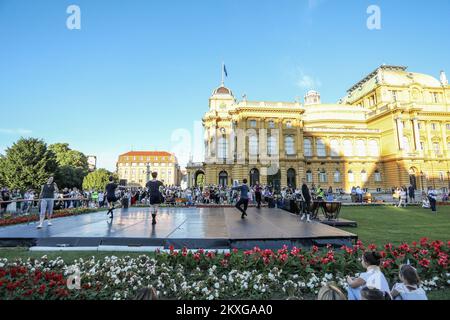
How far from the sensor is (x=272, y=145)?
49.2m

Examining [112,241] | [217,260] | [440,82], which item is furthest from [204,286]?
[440,82]

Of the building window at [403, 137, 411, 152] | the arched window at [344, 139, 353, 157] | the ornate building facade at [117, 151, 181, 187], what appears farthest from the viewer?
the ornate building facade at [117, 151, 181, 187]

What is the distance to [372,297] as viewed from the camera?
266 centimetres

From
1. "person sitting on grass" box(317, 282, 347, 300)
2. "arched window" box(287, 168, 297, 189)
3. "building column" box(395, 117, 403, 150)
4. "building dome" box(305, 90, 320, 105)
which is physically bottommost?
"person sitting on grass" box(317, 282, 347, 300)

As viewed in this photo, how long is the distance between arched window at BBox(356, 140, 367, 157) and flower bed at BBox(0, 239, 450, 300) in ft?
174

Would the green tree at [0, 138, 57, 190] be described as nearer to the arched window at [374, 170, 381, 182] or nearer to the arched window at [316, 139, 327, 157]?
the arched window at [316, 139, 327, 157]

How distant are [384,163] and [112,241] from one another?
57.9m

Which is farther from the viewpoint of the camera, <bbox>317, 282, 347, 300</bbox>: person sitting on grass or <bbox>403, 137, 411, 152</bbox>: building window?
<bbox>403, 137, 411, 152</bbox>: building window

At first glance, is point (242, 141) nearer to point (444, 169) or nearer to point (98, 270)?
point (444, 169)

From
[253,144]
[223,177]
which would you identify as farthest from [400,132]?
[223,177]

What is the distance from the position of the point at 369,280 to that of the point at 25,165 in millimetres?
47557

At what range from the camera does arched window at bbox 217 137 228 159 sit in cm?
5166

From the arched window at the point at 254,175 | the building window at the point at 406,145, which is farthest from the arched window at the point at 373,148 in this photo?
the arched window at the point at 254,175

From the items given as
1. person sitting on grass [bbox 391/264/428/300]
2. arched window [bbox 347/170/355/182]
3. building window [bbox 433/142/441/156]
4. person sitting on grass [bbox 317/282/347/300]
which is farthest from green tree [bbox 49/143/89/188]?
building window [bbox 433/142/441/156]
